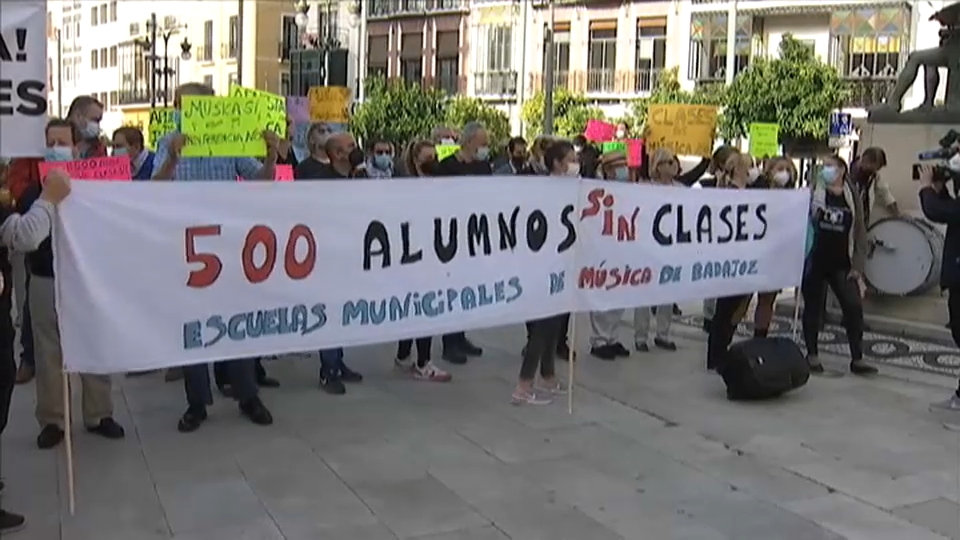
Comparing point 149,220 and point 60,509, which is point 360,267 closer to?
point 149,220

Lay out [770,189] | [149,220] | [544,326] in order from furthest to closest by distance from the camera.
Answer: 1. [770,189]
2. [544,326]
3. [149,220]

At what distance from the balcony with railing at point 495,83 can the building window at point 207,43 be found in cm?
2438

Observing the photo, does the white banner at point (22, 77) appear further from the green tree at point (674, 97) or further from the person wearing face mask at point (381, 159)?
the green tree at point (674, 97)

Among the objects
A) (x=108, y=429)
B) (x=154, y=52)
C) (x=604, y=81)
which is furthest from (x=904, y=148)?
(x=154, y=52)

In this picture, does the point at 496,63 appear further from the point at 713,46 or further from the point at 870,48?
the point at 870,48

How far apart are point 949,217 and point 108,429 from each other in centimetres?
564

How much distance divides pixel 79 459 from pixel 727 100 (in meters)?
29.7

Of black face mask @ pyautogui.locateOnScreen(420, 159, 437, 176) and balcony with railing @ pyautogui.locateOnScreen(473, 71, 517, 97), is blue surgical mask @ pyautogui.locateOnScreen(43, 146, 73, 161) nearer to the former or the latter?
black face mask @ pyautogui.locateOnScreen(420, 159, 437, 176)

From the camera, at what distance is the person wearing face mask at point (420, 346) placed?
838 cm

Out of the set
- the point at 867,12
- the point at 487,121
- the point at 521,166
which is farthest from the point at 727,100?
the point at 521,166

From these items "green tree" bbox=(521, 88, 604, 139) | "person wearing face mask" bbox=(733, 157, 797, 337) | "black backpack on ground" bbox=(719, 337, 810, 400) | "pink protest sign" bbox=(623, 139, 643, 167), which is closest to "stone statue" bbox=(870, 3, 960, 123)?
"pink protest sign" bbox=(623, 139, 643, 167)

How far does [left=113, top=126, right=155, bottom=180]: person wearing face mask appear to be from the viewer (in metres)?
7.78

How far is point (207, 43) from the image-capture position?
219 feet

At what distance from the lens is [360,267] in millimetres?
6086
